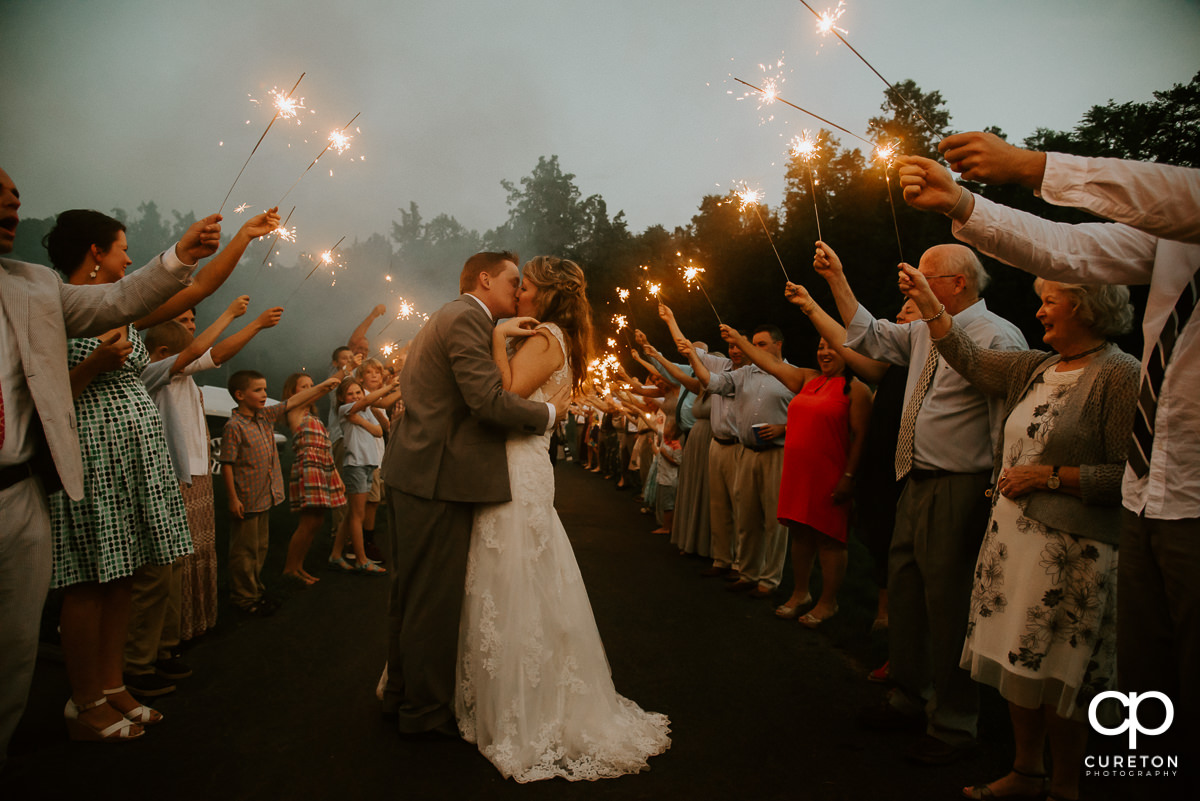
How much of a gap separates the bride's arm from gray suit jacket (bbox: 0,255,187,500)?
1.60 metres

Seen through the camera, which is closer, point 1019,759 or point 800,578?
point 1019,759

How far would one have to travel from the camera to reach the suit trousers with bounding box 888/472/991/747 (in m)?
3.57

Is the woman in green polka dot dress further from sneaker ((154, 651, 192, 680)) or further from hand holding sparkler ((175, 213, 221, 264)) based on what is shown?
sneaker ((154, 651, 192, 680))

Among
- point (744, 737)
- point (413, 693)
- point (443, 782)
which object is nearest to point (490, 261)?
point (413, 693)

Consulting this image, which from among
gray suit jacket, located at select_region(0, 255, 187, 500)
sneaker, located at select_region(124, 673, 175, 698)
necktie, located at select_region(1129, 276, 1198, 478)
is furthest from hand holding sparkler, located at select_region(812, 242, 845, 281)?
sneaker, located at select_region(124, 673, 175, 698)

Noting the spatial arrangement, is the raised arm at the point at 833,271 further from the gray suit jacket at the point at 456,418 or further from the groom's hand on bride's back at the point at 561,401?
the gray suit jacket at the point at 456,418

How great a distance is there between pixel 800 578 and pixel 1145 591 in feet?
14.6

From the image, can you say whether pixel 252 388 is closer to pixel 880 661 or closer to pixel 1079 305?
pixel 880 661

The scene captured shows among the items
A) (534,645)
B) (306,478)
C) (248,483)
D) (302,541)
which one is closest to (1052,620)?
(534,645)

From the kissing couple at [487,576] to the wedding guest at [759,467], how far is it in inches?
144

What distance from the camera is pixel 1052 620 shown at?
9.26 ft

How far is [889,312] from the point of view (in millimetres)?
17500

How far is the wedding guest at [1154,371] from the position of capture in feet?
6.10

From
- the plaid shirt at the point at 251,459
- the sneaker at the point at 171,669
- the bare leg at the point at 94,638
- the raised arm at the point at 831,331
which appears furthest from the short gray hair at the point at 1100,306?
the plaid shirt at the point at 251,459
